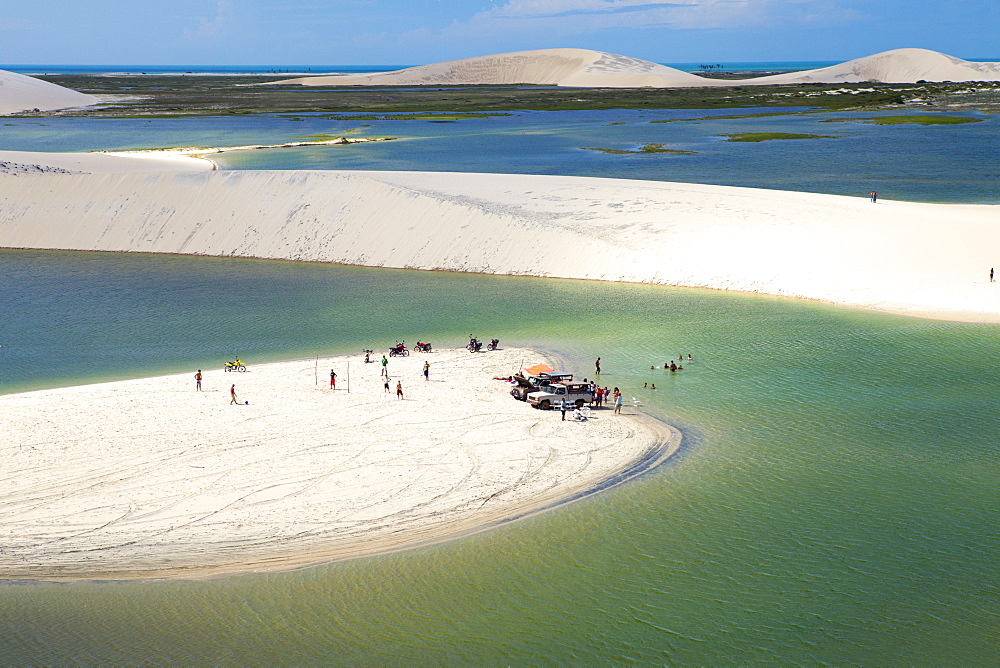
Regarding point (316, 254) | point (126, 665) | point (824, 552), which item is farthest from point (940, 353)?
point (316, 254)

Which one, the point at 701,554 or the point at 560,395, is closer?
the point at 701,554

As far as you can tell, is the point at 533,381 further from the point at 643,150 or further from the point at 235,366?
the point at 643,150

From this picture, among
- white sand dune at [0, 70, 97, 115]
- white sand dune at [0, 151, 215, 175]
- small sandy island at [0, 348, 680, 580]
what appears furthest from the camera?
white sand dune at [0, 70, 97, 115]

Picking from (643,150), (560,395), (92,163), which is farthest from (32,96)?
(560,395)

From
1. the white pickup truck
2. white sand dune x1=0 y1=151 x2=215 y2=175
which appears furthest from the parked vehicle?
white sand dune x1=0 y1=151 x2=215 y2=175

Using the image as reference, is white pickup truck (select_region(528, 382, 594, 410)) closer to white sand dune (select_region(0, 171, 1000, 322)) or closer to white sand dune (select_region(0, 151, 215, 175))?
white sand dune (select_region(0, 171, 1000, 322))
